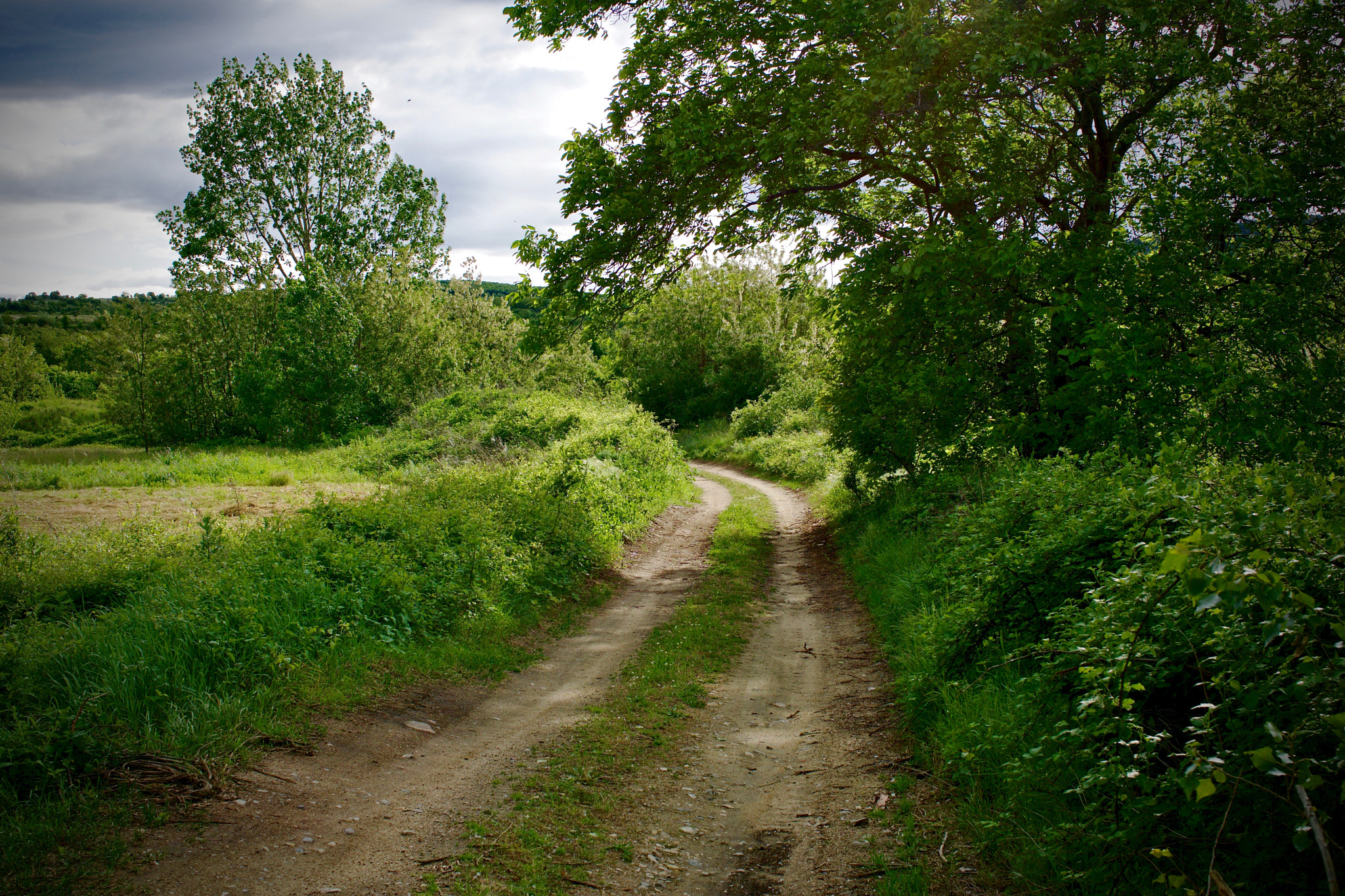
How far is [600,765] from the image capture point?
219 inches

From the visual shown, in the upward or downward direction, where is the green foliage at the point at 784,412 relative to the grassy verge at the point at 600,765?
upward

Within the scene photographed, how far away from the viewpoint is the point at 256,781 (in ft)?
15.6

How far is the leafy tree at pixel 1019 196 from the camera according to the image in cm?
855

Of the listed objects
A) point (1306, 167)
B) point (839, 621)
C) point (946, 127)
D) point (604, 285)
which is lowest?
point (839, 621)

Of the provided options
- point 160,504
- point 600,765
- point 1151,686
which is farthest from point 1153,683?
point 160,504

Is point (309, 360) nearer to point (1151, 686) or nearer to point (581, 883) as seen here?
point (581, 883)

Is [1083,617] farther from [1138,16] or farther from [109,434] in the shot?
[109,434]

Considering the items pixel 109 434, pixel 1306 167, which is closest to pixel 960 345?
pixel 1306 167

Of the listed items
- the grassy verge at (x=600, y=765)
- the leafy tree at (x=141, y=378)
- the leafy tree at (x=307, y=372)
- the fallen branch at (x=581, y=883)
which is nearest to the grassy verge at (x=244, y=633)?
the grassy verge at (x=600, y=765)

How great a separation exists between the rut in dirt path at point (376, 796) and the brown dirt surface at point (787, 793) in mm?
1268

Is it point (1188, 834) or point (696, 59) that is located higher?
point (696, 59)

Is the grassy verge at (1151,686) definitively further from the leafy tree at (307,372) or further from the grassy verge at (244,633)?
the leafy tree at (307,372)

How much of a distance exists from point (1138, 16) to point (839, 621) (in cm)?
926

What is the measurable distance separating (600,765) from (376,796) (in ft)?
5.57
